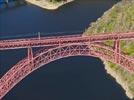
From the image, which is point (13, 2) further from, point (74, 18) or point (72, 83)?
point (72, 83)

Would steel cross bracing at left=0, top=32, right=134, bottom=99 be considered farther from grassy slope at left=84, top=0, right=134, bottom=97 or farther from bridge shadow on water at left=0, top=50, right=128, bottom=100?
grassy slope at left=84, top=0, right=134, bottom=97

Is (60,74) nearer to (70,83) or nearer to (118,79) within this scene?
(70,83)

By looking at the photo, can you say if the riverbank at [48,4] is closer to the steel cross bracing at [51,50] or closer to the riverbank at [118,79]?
the riverbank at [118,79]

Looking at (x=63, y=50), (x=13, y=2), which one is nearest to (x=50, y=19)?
(x=13, y=2)

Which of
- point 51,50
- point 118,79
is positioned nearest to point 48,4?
point 118,79

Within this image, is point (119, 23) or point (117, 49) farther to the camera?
point (119, 23)

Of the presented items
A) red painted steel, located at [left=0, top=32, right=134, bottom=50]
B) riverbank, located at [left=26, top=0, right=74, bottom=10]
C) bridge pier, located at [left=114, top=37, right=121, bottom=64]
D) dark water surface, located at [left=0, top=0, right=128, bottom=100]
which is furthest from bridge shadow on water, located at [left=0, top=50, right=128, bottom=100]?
riverbank, located at [left=26, top=0, right=74, bottom=10]
